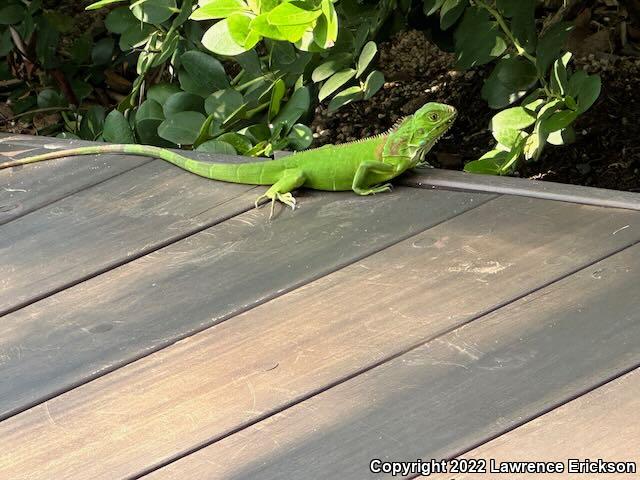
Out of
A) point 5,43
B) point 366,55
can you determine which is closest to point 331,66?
point 366,55

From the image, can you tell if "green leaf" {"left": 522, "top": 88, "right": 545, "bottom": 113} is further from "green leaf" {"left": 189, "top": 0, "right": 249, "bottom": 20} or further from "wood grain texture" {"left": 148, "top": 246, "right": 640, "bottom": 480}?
"wood grain texture" {"left": 148, "top": 246, "right": 640, "bottom": 480}

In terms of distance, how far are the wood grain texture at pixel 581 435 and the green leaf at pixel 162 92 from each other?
2.49 m

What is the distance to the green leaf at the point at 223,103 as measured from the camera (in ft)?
10.9

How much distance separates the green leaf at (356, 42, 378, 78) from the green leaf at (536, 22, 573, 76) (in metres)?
0.48

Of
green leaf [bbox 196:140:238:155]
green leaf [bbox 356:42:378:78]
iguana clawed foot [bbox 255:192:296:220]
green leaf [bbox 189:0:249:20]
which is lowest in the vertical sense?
green leaf [bbox 196:140:238:155]

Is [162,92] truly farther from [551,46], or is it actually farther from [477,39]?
[551,46]

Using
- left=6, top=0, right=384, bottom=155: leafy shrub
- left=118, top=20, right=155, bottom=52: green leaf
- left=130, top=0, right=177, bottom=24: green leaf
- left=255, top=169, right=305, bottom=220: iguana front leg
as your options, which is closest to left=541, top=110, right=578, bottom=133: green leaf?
left=6, top=0, right=384, bottom=155: leafy shrub

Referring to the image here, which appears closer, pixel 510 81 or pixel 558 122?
pixel 558 122

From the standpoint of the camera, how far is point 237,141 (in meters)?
3.18

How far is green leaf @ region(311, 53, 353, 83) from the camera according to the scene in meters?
3.17

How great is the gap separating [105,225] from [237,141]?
75cm

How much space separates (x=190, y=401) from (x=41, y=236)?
981 mm

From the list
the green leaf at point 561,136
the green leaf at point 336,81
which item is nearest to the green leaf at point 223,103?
the green leaf at point 336,81

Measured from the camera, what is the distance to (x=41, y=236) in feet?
8.32
